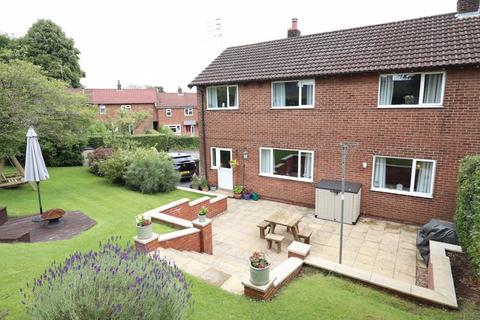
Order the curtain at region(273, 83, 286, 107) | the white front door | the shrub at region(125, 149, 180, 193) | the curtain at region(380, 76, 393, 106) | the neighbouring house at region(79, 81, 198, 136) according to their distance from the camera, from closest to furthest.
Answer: the curtain at region(380, 76, 393, 106) < the curtain at region(273, 83, 286, 107) < the shrub at region(125, 149, 180, 193) < the white front door < the neighbouring house at region(79, 81, 198, 136)

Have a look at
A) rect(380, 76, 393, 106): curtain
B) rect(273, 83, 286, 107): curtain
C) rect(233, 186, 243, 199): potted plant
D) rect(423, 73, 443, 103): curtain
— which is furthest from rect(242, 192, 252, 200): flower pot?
rect(423, 73, 443, 103): curtain

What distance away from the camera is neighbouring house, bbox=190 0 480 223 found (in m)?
8.57

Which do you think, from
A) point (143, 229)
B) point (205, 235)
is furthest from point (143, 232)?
point (205, 235)

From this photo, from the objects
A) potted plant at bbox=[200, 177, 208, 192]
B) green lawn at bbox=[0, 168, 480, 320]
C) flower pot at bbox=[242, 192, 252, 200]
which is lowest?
flower pot at bbox=[242, 192, 252, 200]

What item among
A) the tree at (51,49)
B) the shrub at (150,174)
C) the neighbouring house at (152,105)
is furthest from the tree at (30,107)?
the neighbouring house at (152,105)

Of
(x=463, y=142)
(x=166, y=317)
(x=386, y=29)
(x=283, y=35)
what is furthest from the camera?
(x=283, y=35)

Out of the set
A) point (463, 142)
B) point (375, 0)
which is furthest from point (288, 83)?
point (463, 142)

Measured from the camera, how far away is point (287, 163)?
1205 centimetres

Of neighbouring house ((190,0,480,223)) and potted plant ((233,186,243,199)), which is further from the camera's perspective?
potted plant ((233,186,243,199))

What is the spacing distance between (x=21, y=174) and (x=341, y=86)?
15221mm

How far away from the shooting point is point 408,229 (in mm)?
9188

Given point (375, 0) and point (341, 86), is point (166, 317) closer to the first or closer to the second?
point (341, 86)

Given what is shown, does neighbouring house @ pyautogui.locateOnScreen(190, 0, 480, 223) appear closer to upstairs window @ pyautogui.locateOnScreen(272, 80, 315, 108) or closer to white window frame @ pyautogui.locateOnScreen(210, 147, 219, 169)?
upstairs window @ pyautogui.locateOnScreen(272, 80, 315, 108)

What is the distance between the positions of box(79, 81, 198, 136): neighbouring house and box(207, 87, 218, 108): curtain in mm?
24164
